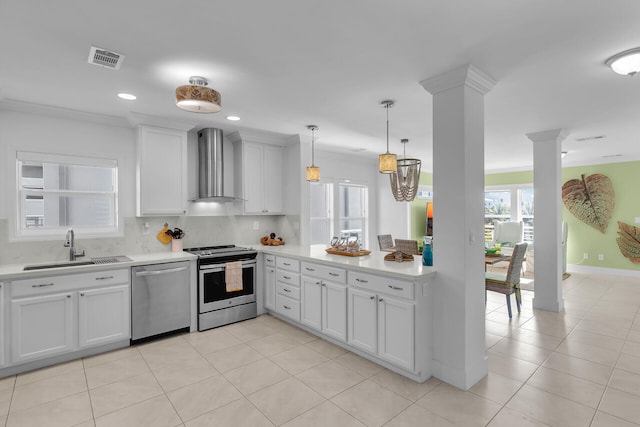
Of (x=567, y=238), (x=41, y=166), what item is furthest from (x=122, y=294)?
(x=567, y=238)

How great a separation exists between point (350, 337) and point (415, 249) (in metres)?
2.80

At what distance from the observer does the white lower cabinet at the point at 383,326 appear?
8.83 feet

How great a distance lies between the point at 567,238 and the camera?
24.1 feet

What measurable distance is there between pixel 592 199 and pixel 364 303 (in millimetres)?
6875

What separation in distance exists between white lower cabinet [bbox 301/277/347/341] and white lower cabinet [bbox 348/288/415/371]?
0.38ft

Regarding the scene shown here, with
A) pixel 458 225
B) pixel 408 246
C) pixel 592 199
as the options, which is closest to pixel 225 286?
pixel 458 225

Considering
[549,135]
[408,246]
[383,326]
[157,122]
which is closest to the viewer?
[383,326]

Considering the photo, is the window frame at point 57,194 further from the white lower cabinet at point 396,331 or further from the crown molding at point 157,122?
the white lower cabinet at point 396,331

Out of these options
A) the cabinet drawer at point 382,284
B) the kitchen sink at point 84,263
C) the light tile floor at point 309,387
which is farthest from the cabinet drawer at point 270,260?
the kitchen sink at point 84,263

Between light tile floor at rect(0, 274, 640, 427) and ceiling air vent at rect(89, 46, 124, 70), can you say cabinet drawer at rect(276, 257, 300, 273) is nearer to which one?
light tile floor at rect(0, 274, 640, 427)

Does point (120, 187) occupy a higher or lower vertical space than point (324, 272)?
higher

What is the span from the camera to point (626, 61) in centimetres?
226

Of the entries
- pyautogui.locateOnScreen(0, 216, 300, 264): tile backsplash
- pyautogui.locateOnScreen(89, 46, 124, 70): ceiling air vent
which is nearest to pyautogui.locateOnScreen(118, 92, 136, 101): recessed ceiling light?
pyautogui.locateOnScreen(89, 46, 124, 70): ceiling air vent

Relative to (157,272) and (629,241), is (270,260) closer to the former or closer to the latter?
(157,272)
